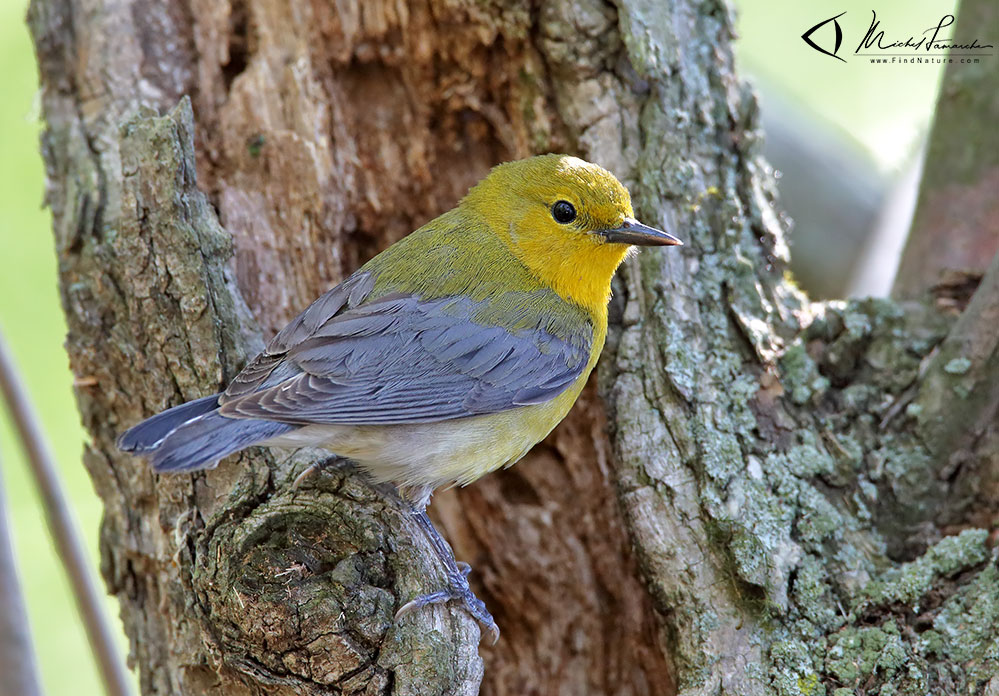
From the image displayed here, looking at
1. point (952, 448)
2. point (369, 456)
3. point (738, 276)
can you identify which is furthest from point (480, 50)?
point (952, 448)

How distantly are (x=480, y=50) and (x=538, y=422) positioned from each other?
155 cm

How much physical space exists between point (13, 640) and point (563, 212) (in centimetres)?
219

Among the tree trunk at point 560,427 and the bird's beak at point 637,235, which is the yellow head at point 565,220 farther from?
the tree trunk at point 560,427

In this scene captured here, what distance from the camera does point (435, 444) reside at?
304 centimetres

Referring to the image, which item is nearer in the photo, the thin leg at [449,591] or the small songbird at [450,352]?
the thin leg at [449,591]

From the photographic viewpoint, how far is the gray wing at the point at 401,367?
9.32 ft

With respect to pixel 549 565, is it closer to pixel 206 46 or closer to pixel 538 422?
pixel 538 422

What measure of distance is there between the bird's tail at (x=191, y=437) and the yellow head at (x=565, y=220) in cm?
117

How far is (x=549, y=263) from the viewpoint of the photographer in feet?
11.5

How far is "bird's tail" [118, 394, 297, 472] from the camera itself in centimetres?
250

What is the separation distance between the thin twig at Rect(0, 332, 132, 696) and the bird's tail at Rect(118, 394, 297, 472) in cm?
69

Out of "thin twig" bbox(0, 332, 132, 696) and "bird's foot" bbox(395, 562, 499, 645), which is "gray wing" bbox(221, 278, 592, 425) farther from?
"thin twig" bbox(0, 332, 132, 696)

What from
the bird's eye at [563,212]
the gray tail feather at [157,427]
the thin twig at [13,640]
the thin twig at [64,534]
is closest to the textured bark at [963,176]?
the bird's eye at [563,212]

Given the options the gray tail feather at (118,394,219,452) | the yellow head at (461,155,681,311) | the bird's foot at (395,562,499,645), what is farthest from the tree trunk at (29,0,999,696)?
the gray tail feather at (118,394,219,452)
